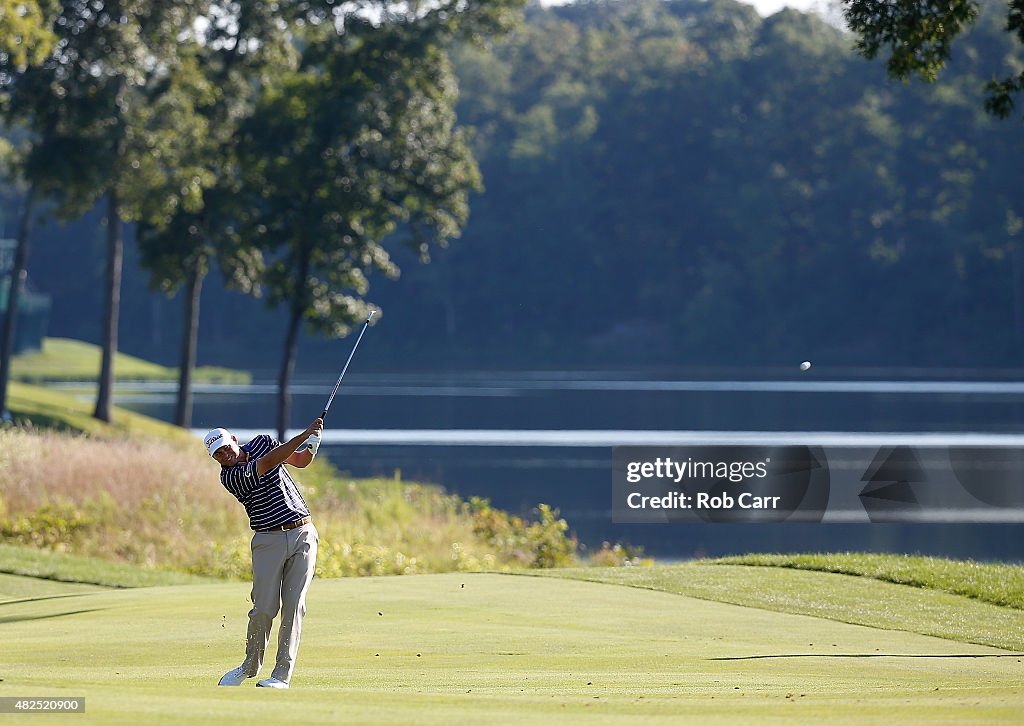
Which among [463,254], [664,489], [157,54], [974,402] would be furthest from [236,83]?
[463,254]

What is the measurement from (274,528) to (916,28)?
12942mm

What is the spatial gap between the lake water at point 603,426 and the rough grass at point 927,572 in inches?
402

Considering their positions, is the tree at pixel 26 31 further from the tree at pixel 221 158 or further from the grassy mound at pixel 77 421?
the grassy mound at pixel 77 421

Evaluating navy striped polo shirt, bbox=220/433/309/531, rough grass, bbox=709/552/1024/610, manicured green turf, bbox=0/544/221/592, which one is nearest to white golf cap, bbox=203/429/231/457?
navy striped polo shirt, bbox=220/433/309/531

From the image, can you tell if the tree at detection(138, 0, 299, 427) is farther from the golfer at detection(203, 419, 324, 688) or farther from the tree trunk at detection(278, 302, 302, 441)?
the golfer at detection(203, 419, 324, 688)

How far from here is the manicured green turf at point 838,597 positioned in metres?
16.0

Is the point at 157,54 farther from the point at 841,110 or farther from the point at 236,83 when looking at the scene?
→ the point at 841,110

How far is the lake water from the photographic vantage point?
116ft

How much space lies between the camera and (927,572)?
2000cm

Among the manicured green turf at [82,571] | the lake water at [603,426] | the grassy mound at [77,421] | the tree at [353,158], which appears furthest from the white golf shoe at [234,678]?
the tree at [353,158]

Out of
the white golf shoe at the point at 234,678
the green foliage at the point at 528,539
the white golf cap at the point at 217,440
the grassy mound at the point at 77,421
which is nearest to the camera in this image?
the white golf cap at the point at 217,440

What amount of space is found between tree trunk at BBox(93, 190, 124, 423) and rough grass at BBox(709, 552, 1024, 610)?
24.6 meters

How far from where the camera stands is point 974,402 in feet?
227

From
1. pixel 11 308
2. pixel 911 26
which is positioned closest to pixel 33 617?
pixel 911 26
